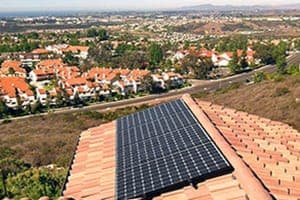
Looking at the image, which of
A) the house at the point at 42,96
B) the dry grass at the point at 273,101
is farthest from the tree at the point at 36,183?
the house at the point at 42,96

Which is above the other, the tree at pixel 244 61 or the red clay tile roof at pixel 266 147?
the red clay tile roof at pixel 266 147

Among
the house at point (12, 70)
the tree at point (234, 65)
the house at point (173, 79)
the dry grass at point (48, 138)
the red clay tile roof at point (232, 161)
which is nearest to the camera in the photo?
the red clay tile roof at point (232, 161)

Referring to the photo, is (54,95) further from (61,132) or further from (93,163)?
(93,163)

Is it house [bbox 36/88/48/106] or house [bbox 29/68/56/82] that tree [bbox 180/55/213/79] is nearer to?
house [bbox 29/68/56/82]

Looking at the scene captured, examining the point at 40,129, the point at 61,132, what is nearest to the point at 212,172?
the point at 61,132

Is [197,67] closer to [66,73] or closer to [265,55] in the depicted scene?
[265,55]

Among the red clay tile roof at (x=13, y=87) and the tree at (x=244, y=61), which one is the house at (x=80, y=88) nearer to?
the red clay tile roof at (x=13, y=87)

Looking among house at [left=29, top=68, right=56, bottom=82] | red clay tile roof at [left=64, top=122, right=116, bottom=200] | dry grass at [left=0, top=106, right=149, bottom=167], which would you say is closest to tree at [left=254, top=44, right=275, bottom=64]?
house at [left=29, top=68, right=56, bottom=82]
